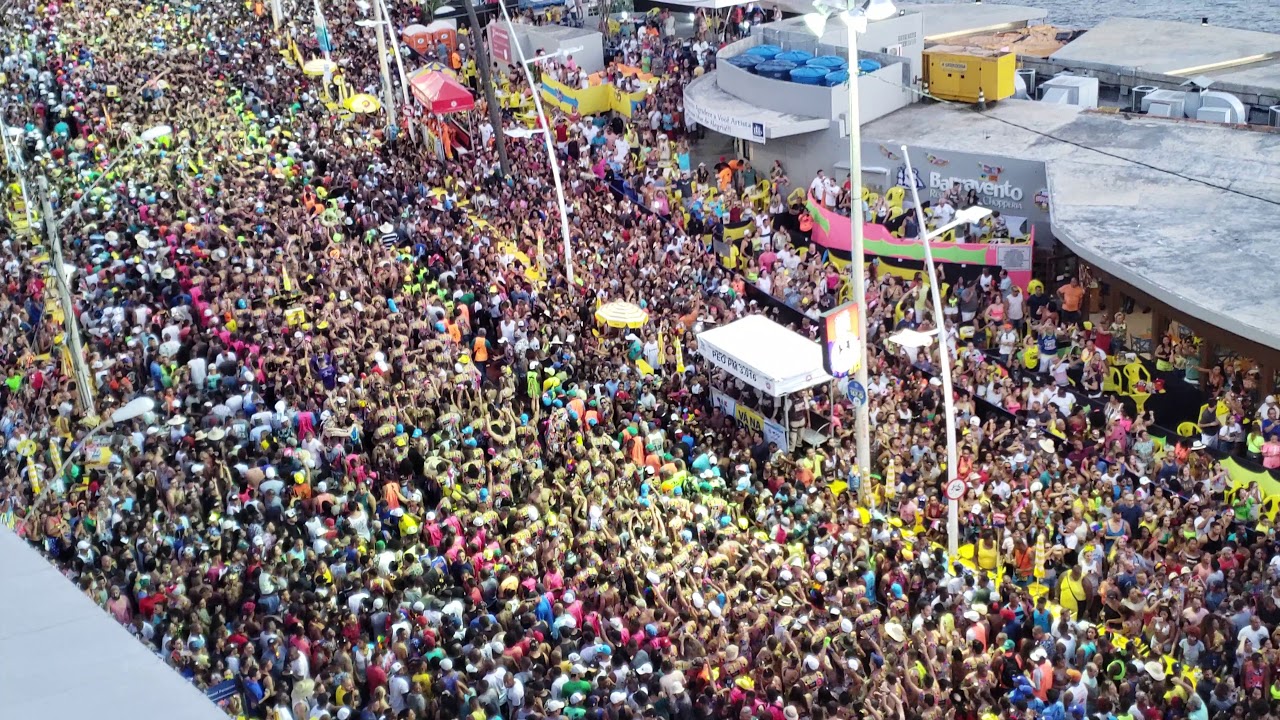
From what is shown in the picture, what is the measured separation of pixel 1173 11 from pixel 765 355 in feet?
163

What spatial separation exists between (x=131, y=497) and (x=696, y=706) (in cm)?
782

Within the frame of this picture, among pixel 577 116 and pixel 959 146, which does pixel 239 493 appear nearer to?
pixel 959 146

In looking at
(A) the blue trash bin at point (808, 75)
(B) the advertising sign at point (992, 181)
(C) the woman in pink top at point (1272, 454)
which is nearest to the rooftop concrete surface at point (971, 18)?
(A) the blue trash bin at point (808, 75)

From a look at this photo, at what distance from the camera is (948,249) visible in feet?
89.7

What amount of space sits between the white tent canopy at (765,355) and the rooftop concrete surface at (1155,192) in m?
5.74

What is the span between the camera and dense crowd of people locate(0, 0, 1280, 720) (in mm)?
15320

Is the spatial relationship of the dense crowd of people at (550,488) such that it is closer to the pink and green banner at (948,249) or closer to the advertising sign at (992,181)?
the pink and green banner at (948,249)

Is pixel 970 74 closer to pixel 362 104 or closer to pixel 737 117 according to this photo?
pixel 737 117

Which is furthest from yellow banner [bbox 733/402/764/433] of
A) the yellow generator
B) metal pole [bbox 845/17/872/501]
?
the yellow generator

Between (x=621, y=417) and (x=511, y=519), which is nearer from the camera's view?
(x=511, y=519)

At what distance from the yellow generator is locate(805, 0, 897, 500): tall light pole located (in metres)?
13.4

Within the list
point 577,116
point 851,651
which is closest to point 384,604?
point 851,651

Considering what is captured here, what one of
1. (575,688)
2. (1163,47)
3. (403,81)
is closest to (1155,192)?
(1163,47)

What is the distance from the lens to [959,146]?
3017 centimetres
